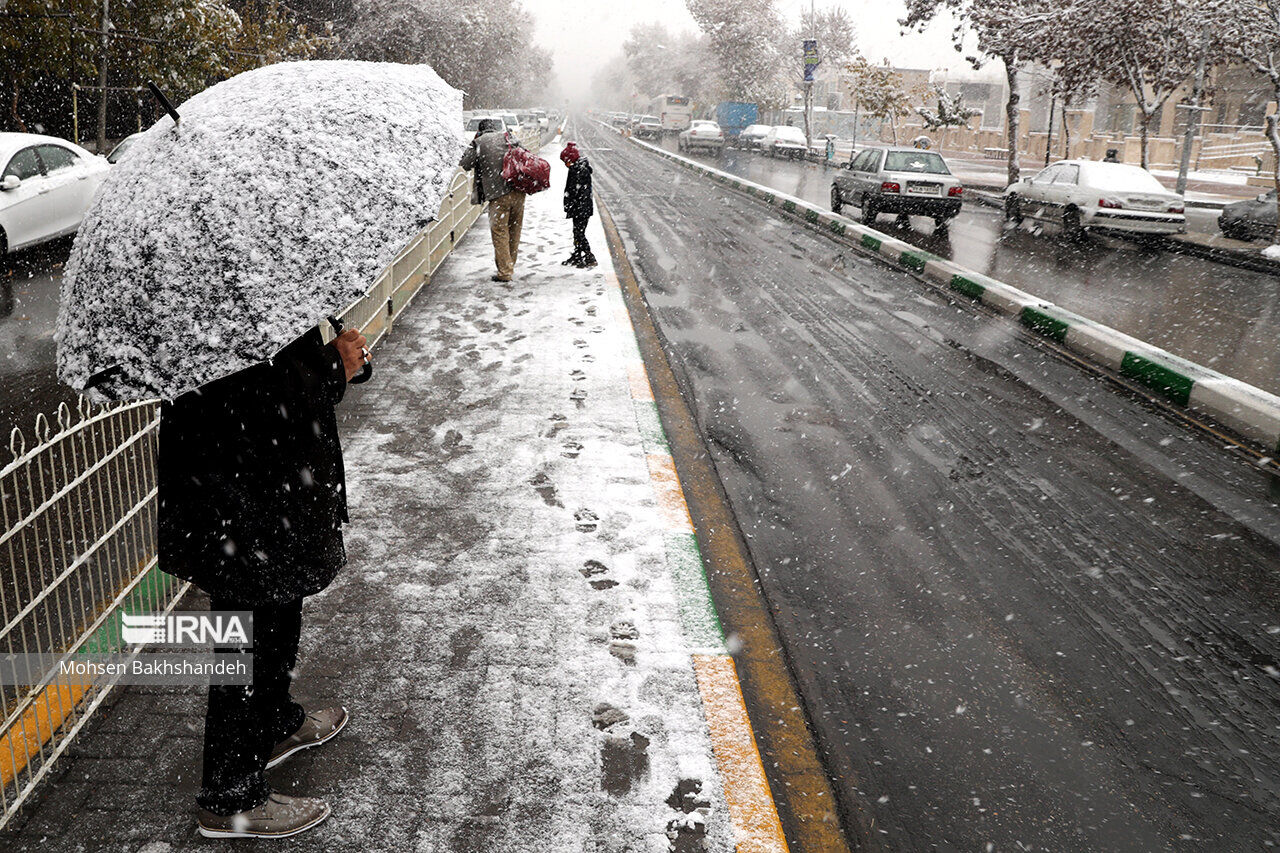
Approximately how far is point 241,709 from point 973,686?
244 centimetres

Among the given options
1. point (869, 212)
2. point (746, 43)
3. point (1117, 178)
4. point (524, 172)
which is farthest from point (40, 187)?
point (746, 43)

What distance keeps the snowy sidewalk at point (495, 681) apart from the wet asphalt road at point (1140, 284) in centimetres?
614

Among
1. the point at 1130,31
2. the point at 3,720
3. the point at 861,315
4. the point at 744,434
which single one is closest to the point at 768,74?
the point at 1130,31

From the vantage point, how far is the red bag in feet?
31.3

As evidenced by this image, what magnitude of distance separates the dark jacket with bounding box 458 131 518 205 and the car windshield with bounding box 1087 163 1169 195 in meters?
11.6

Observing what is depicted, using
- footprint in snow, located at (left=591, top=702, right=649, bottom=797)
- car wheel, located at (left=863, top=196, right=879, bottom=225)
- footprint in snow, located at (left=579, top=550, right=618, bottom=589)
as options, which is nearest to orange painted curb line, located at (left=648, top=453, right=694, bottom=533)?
footprint in snow, located at (left=579, top=550, right=618, bottom=589)

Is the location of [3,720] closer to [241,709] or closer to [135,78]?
[241,709]

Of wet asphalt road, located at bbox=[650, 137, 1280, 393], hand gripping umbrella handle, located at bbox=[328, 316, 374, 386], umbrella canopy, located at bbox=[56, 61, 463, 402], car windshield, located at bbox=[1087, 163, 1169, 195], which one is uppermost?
car windshield, located at bbox=[1087, 163, 1169, 195]

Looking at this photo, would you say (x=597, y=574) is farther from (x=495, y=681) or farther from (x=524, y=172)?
(x=524, y=172)

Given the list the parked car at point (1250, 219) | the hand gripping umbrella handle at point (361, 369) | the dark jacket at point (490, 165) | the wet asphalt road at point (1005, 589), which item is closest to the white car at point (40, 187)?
the dark jacket at point (490, 165)

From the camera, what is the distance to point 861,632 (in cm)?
361

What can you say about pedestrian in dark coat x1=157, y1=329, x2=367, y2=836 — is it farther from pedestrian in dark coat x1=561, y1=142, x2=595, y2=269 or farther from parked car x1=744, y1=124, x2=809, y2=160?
parked car x1=744, y1=124, x2=809, y2=160

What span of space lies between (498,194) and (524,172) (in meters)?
0.37

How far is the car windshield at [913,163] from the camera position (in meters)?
17.4
